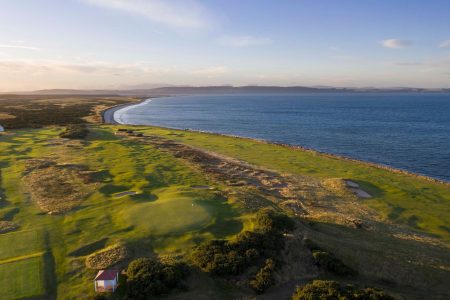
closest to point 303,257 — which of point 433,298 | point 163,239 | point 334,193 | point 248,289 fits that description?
point 248,289

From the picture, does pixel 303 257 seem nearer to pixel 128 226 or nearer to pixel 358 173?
Result: pixel 128 226

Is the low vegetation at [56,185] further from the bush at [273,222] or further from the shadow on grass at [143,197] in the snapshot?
the bush at [273,222]

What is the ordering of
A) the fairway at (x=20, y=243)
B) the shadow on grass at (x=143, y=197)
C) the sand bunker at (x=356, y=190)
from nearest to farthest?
the fairway at (x=20, y=243)
the shadow on grass at (x=143, y=197)
the sand bunker at (x=356, y=190)

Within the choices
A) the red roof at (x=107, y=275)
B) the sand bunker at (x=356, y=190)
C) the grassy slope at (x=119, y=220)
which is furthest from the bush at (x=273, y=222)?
the sand bunker at (x=356, y=190)

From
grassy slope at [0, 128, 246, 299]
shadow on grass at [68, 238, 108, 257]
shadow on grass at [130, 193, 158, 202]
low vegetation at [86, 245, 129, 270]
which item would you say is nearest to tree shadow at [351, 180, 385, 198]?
grassy slope at [0, 128, 246, 299]

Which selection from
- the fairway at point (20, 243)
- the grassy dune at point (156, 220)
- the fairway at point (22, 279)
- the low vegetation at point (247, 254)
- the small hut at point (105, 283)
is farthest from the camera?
the fairway at point (20, 243)

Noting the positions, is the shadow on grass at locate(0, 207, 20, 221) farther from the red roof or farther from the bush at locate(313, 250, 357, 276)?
the bush at locate(313, 250, 357, 276)
